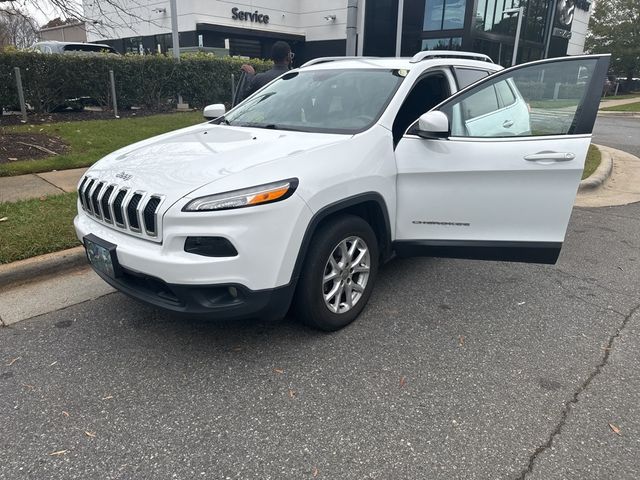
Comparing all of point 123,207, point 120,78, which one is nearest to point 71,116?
point 120,78

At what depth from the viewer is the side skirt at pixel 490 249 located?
11.7 feet

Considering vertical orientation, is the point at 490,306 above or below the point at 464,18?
below

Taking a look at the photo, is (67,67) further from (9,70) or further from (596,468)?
(596,468)

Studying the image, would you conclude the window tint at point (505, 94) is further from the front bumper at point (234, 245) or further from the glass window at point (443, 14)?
the glass window at point (443, 14)

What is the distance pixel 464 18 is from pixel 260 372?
28485mm

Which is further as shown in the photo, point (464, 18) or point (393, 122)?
point (464, 18)

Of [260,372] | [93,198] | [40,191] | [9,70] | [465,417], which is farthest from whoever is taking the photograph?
[9,70]

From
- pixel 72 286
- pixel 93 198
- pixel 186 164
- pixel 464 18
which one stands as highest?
pixel 464 18

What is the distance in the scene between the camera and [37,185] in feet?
20.6

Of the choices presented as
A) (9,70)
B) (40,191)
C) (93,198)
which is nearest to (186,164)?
(93,198)

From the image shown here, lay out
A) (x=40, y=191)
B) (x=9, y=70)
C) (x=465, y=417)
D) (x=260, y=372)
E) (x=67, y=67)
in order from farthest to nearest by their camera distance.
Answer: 1. (x=67, y=67)
2. (x=9, y=70)
3. (x=40, y=191)
4. (x=260, y=372)
5. (x=465, y=417)

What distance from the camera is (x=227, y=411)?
261 centimetres

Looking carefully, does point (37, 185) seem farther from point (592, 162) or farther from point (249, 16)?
point (249, 16)

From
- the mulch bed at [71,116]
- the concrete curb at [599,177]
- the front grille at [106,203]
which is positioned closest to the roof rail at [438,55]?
the front grille at [106,203]
